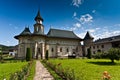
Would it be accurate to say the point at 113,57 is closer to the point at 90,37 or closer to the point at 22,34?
the point at 22,34

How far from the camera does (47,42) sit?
40438mm

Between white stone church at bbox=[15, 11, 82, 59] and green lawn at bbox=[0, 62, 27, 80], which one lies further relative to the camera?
white stone church at bbox=[15, 11, 82, 59]

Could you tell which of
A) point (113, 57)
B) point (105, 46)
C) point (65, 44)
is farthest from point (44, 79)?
point (105, 46)

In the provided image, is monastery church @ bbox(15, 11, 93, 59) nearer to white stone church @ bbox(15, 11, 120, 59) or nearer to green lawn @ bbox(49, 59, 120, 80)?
white stone church @ bbox(15, 11, 120, 59)

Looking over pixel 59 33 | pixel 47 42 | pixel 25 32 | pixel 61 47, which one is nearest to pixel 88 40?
pixel 59 33

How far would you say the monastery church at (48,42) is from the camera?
37.1 m

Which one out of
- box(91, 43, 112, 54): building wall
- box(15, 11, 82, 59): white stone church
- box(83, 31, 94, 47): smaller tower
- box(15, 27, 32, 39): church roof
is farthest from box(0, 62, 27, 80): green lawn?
box(83, 31, 94, 47): smaller tower

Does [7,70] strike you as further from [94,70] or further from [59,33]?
[59,33]

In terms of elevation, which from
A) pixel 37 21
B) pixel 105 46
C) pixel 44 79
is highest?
pixel 37 21

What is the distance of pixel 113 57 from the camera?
21094 millimetres

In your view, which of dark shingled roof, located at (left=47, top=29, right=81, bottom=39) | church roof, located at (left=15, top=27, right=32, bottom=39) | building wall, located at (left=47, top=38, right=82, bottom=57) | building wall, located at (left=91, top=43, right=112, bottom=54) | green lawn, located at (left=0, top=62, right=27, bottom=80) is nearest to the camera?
green lawn, located at (left=0, top=62, right=27, bottom=80)

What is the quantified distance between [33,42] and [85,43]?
24091 mm

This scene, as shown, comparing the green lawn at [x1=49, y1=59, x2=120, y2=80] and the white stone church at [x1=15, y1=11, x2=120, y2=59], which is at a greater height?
the white stone church at [x1=15, y1=11, x2=120, y2=59]

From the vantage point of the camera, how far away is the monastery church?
3712 cm
